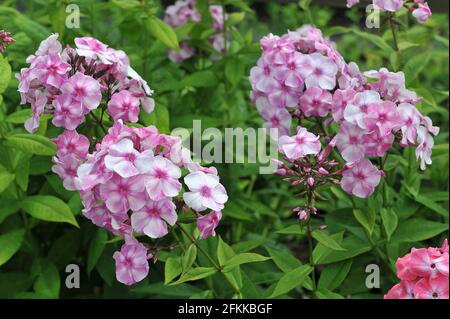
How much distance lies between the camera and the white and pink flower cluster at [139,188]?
160cm

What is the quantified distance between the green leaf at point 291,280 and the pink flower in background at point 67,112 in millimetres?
645

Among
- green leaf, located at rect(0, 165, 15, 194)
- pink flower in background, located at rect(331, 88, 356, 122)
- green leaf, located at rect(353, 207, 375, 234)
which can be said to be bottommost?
green leaf, located at rect(353, 207, 375, 234)

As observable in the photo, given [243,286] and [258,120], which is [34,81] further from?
[258,120]

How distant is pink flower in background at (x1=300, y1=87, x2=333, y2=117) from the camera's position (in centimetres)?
200

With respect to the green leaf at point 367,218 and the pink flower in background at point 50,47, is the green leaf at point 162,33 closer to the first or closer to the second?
the pink flower in background at point 50,47

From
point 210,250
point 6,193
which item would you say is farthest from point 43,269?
point 210,250

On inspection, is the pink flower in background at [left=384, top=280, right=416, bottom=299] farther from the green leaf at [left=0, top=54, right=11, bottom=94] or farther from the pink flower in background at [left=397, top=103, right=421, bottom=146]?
the green leaf at [left=0, top=54, right=11, bottom=94]

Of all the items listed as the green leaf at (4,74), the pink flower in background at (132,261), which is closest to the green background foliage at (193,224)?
the green leaf at (4,74)

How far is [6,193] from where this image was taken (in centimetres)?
229

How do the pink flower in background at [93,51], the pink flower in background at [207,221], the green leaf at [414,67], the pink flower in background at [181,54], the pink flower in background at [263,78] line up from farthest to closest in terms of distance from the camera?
the pink flower in background at [181,54]
the green leaf at [414,67]
the pink flower in background at [263,78]
the pink flower in background at [93,51]
the pink flower in background at [207,221]

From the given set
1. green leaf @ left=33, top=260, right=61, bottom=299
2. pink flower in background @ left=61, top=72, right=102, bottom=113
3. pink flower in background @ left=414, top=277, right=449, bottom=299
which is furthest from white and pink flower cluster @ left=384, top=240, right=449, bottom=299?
green leaf @ left=33, top=260, right=61, bottom=299

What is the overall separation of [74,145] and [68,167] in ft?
0.19

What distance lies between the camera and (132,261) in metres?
1.75

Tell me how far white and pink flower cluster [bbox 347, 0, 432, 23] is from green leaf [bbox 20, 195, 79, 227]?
0.96m
